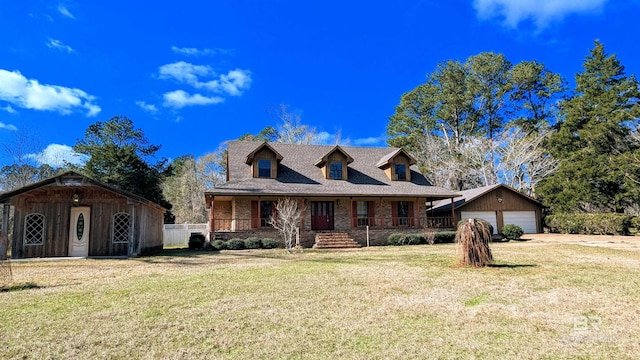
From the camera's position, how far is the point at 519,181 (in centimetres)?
3522

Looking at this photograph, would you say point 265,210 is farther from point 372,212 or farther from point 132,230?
point 132,230

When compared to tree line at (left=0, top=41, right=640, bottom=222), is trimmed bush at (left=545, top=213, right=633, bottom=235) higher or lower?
lower

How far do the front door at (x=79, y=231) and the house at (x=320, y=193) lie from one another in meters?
5.51

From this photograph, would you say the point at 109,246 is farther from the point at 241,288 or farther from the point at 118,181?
the point at 118,181

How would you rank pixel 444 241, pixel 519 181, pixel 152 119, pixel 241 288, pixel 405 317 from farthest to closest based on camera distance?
pixel 152 119 < pixel 519 181 < pixel 444 241 < pixel 241 288 < pixel 405 317

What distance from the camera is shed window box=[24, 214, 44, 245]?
1498 cm

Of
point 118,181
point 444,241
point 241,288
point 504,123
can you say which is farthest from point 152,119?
point 504,123

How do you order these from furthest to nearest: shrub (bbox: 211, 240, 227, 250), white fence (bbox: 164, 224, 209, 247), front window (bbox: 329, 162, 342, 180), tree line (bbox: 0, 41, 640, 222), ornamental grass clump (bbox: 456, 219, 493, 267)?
tree line (bbox: 0, 41, 640, 222), white fence (bbox: 164, 224, 209, 247), front window (bbox: 329, 162, 342, 180), shrub (bbox: 211, 240, 227, 250), ornamental grass clump (bbox: 456, 219, 493, 267)

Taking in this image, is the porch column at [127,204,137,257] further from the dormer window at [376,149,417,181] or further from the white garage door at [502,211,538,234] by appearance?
the white garage door at [502,211,538,234]

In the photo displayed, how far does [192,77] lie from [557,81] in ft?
125

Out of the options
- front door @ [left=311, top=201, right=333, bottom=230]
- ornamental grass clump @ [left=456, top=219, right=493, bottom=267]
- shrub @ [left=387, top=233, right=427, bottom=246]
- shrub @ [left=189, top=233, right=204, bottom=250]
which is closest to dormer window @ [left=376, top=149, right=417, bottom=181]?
shrub @ [left=387, top=233, right=427, bottom=246]

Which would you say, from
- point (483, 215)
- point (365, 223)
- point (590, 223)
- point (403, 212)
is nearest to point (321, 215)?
point (365, 223)

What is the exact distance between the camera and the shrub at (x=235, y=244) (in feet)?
60.7

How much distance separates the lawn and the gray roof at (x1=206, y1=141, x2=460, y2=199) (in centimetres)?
1096
